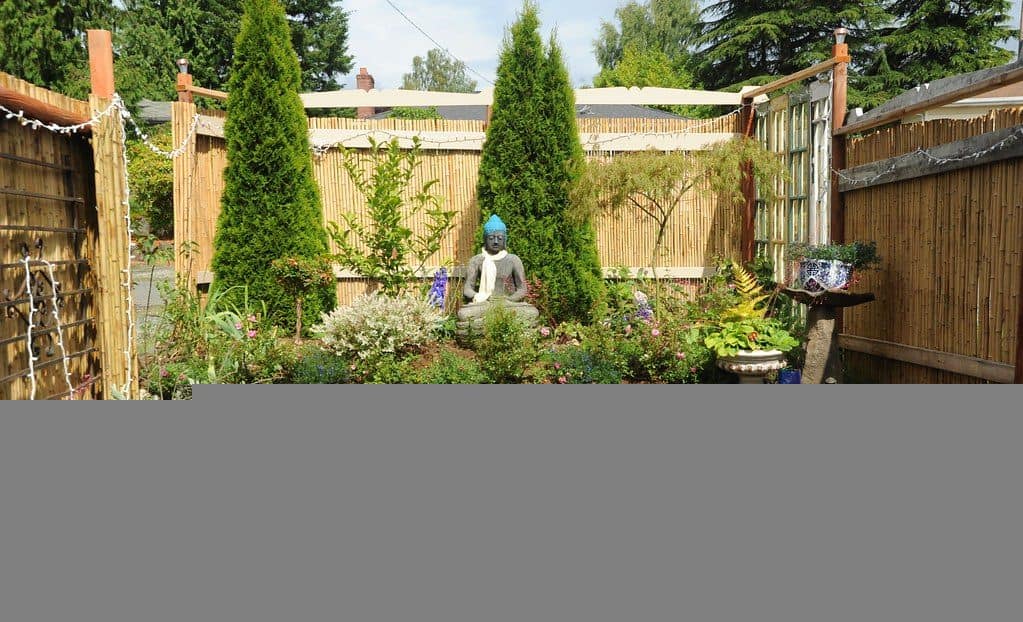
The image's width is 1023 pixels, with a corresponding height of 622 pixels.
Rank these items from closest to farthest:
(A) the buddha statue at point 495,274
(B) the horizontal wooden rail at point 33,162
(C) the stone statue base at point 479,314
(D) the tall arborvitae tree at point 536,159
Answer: (B) the horizontal wooden rail at point 33,162 < (C) the stone statue base at point 479,314 < (A) the buddha statue at point 495,274 < (D) the tall arborvitae tree at point 536,159

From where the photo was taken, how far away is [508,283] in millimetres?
7426

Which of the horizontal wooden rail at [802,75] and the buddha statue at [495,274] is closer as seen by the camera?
the horizontal wooden rail at [802,75]

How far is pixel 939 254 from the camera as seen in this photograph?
5152 millimetres

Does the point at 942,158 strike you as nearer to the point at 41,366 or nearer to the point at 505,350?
the point at 505,350

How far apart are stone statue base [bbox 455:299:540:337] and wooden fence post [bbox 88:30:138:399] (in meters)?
2.62

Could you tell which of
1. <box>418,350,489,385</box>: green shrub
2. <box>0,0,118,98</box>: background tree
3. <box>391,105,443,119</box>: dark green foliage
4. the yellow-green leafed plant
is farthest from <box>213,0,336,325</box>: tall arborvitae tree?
<box>391,105,443,119</box>: dark green foliage

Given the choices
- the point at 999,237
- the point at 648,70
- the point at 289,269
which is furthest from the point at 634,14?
the point at 999,237

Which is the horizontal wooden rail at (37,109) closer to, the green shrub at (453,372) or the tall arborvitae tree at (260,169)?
the green shrub at (453,372)

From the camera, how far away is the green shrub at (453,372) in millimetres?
5820

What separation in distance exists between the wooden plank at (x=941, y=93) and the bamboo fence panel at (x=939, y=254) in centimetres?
12

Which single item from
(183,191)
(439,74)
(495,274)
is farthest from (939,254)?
(439,74)

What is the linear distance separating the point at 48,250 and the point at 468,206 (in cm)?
469

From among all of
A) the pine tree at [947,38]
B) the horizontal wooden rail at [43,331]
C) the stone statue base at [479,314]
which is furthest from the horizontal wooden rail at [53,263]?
the pine tree at [947,38]

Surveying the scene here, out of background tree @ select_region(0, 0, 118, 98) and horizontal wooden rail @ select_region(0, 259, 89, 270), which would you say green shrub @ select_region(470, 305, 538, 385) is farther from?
background tree @ select_region(0, 0, 118, 98)
